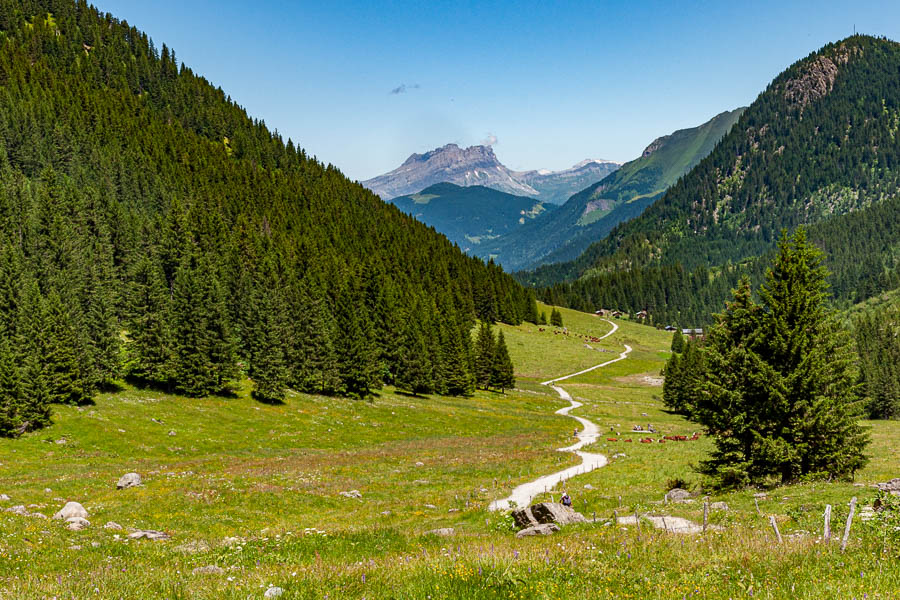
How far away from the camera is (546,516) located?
19.3 meters

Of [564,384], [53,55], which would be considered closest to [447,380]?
[564,384]

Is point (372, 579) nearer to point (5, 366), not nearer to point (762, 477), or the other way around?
point (762, 477)

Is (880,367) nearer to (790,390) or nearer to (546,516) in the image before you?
(790,390)

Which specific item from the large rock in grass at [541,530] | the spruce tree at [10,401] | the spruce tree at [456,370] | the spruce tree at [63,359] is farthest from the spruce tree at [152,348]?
the large rock in grass at [541,530]

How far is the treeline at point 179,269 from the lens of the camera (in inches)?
2259

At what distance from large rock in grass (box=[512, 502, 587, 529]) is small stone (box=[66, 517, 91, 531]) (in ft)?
57.2

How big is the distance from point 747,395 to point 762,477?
4.15m

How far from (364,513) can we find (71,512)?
1340 centimetres

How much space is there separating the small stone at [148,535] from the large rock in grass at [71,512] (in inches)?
173

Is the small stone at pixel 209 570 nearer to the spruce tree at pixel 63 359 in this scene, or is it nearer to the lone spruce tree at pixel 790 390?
the lone spruce tree at pixel 790 390

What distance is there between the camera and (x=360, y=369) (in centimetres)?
7800

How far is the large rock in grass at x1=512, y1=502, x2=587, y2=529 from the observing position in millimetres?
18938

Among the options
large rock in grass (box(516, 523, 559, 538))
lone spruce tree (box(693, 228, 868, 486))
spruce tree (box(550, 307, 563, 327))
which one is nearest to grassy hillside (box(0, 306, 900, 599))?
large rock in grass (box(516, 523, 559, 538))

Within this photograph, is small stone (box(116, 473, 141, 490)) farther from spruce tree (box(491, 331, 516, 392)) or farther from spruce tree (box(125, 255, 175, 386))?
spruce tree (box(491, 331, 516, 392))
